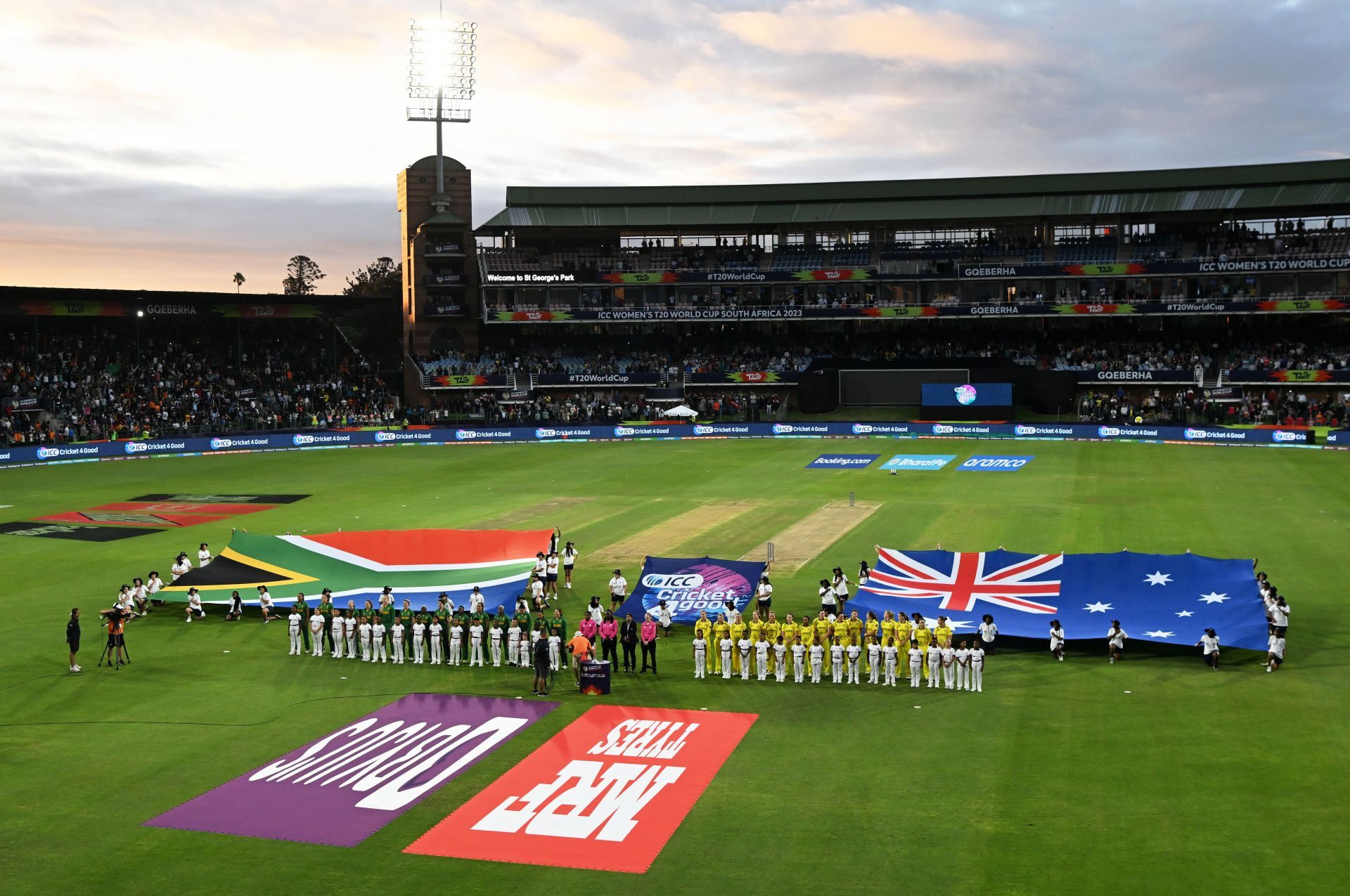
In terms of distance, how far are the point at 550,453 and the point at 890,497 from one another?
27.0 m

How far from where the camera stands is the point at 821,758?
1848cm

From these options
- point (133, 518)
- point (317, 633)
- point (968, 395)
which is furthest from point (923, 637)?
point (968, 395)

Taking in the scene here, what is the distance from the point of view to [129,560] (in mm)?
35688

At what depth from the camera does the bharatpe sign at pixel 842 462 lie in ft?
192

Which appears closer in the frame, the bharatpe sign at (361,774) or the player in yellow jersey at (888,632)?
the bharatpe sign at (361,774)

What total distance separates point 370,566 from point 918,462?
36.9 meters

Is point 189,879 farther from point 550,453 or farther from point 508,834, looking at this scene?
point 550,453

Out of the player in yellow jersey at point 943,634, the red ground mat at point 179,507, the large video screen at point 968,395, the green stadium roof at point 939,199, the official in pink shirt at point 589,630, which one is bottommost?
the red ground mat at point 179,507

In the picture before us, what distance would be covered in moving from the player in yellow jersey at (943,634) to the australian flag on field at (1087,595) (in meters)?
2.14

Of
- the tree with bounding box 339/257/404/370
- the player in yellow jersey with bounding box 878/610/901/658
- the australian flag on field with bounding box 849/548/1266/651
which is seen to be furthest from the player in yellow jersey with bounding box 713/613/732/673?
the tree with bounding box 339/257/404/370

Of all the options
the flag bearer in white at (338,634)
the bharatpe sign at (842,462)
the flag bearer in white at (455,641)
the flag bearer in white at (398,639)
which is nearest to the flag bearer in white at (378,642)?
the flag bearer in white at (398,639)

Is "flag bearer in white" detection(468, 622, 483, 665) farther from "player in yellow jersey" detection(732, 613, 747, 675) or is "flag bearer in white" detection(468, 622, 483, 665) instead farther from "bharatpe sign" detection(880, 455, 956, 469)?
"bharatpe sign" detection(880, 455, 956, 469)

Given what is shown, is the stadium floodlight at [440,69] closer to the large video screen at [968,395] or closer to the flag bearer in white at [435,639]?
the large video screen at [968,395]

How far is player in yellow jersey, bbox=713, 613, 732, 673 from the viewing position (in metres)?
23.4
